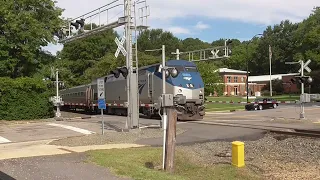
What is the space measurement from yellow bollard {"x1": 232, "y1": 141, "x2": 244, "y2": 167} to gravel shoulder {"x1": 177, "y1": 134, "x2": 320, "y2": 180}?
406 millimetres

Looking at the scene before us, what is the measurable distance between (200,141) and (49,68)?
2287 cm

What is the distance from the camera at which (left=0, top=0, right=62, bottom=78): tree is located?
105 feet

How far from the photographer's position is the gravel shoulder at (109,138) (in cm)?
1617

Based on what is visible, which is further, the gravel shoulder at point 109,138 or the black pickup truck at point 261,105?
the black pickup truck at point 261,105

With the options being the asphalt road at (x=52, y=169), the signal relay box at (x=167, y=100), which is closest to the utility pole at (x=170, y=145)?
the signal relay box at (x=167, y=100)

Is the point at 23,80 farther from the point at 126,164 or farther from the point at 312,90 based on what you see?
the point at 312,90

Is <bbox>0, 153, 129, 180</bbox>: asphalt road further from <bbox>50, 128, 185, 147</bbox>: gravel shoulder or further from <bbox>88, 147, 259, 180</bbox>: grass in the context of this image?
<bbox>50, 128, 185, 147</bbox>: gravel shoulder

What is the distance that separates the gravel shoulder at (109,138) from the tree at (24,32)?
17.2m

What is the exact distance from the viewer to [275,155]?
14266 millimetres

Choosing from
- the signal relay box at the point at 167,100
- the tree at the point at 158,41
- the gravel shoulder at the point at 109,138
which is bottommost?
the gravel shoulder at the point at 109,138

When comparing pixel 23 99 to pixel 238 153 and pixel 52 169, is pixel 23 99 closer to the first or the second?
pixel 52 169

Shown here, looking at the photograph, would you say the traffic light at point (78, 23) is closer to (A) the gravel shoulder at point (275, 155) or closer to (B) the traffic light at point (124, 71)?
(B) the traffic light at point (124, 71)

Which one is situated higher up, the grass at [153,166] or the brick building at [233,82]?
the brick building at [233,82]

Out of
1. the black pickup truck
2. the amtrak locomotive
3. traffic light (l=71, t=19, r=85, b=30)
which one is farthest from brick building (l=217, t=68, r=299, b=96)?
traffic light (l=71, t=19, r=85, b=30)
